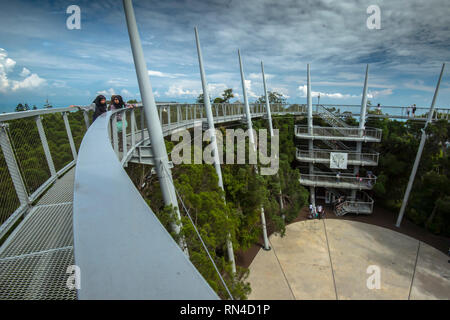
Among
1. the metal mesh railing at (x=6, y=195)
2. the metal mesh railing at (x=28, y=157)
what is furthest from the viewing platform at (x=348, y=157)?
the metal mesh railing at (x=6, y=195)

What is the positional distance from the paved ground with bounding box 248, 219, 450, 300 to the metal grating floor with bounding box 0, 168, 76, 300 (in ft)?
41.1

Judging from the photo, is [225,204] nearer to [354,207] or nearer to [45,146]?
[45,146]

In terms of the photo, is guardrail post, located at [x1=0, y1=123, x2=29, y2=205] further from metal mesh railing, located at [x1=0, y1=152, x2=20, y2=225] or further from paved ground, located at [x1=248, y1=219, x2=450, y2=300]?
paved ground, located at [x1=248, y1=219, x2=450, y2=300]

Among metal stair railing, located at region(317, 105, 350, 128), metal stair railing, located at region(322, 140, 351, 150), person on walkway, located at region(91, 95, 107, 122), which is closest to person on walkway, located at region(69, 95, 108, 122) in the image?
person on walkway, located at region(91, 95, 107, 122)

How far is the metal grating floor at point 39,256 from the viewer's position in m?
2.04

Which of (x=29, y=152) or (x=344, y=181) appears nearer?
(x=29, y=152)

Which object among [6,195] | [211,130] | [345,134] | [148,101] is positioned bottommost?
[345,134]

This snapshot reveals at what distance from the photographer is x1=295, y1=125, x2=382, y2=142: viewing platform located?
79.3ft

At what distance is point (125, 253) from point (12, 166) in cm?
282

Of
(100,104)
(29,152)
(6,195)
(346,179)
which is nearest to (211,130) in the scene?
(100,104)

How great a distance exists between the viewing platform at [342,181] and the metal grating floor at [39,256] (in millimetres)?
24177

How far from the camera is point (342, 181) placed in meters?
24.6

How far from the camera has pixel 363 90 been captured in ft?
81.3

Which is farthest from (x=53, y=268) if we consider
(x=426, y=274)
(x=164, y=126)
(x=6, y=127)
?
(x=426, y=274)
